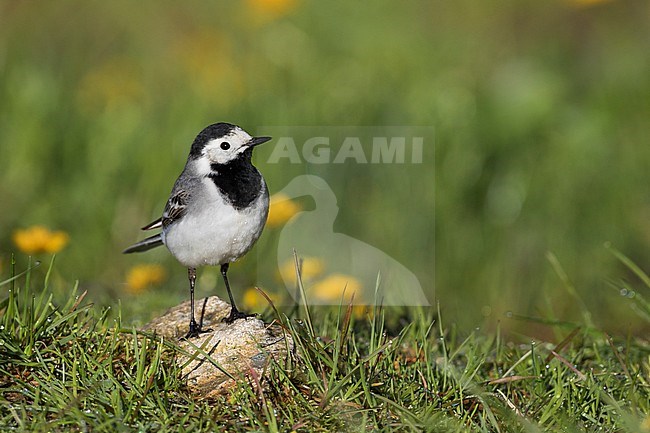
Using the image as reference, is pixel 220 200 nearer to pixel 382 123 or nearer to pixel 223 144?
pixel 223 144

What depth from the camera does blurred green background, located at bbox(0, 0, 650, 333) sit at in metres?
7.13

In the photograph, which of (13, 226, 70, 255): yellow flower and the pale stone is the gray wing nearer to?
the pale stone

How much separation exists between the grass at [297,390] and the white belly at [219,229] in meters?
0.37

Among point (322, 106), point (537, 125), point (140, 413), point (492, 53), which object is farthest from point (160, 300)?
point (492, 53)

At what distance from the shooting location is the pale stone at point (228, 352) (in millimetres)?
3607

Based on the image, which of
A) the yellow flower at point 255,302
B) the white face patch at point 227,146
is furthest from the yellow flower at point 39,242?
the white face patch at point 227,146

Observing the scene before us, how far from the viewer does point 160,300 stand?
17.5 ft

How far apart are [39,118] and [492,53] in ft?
14.5

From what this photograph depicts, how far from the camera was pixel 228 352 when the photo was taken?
377cm

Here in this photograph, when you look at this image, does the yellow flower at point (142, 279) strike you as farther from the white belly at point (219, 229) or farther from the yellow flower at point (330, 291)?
the white belly at point (219, 229)

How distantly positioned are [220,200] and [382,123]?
4.15 meters

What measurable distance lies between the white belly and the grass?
37cm

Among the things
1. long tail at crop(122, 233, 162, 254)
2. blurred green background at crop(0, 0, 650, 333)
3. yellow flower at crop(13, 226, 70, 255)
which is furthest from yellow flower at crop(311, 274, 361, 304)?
yellow flower at crop(13, 226, 70, 255)

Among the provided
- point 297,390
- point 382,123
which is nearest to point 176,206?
point 297,390
